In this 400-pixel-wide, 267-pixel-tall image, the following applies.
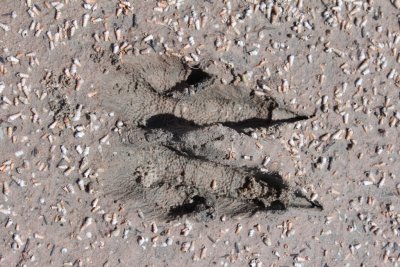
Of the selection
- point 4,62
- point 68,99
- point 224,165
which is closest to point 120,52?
point 68,99

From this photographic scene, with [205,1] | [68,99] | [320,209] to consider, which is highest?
[205,1]

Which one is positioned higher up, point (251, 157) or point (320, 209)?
point (251, 157)

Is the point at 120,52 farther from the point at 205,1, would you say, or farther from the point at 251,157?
the point at 251,157

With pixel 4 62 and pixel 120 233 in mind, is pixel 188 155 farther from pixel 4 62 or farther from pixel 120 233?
pixel 4 62
